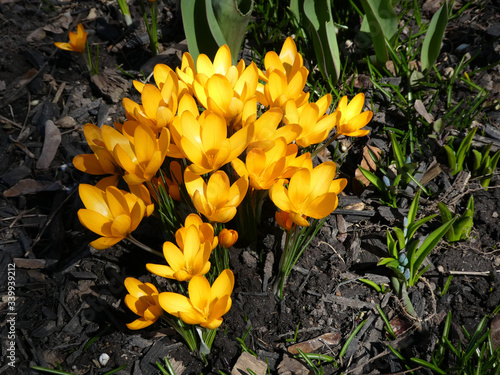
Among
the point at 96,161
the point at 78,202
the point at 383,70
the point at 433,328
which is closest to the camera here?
the point at 96,161

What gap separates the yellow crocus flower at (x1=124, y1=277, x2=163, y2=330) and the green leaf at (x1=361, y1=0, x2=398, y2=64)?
→ 56.6 inches

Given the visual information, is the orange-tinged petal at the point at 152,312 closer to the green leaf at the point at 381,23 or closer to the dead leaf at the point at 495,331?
the dead leaf at the point at 495,331

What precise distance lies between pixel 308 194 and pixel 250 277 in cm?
45

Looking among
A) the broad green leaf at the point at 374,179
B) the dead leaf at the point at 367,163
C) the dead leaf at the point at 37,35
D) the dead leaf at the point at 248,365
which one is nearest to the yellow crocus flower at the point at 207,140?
the dead leaf at the point at 248,365

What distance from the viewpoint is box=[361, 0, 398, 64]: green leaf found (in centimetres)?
193

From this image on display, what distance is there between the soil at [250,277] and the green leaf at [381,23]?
20 cm

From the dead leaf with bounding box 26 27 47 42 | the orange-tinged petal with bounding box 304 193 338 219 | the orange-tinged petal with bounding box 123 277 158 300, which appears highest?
the dead leaf with bounding box 26 27 47 42

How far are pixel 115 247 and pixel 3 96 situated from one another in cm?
116

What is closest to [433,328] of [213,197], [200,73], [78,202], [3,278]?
[213,197]

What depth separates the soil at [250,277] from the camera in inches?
56.5

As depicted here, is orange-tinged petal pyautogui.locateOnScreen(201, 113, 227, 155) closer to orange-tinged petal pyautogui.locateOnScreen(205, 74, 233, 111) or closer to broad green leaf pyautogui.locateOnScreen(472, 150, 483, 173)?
orange-tinged petal pyautogui.locateOnScreen(205, 74, 233, 111)

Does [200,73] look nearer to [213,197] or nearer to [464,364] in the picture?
[213,197]

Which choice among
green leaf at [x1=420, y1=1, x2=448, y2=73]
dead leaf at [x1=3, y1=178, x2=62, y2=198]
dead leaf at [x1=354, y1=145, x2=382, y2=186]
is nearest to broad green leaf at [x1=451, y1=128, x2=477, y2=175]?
dead leaf at [x1=354, y1=145, x2=382, y2=186]

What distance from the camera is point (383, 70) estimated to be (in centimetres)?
219
